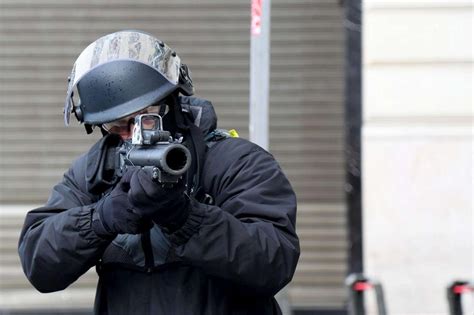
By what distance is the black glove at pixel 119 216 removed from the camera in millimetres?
2316

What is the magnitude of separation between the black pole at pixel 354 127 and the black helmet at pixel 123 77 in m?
4.62

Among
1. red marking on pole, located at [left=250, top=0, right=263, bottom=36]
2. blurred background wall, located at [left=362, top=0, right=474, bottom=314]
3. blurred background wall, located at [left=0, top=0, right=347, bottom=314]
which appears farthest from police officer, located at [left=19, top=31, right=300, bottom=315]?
blurred background wall, located at [left=0, top=0, right=347, bottom=314]

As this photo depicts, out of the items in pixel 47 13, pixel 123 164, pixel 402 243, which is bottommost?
pixel 402 243

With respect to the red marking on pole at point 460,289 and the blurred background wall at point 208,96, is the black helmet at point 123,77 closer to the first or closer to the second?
→ the red marking on pole at point 460,289

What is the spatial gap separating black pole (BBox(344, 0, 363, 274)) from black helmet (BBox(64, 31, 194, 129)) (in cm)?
462

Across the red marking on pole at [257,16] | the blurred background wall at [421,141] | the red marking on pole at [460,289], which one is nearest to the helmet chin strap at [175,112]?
the red marking on pole at [257,16]

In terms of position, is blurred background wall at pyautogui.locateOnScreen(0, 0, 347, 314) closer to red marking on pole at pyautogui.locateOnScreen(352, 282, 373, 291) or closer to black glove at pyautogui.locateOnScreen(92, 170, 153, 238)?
red marking on pole at pyautogui.locateOnScreen(352, 282, 373, 291)

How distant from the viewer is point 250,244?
2.39 metres

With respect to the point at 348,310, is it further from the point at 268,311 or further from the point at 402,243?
the point at 268,311

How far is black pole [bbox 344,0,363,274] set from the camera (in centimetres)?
711

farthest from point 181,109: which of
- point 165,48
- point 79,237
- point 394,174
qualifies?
point 394,174

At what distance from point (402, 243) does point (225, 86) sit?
1779 mm

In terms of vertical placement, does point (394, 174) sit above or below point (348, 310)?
above

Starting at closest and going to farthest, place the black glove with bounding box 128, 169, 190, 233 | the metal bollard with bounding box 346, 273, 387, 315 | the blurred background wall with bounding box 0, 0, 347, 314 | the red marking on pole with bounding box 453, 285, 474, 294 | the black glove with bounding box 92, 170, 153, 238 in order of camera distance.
Answer: the black glove with bounding box 128, 169, 190, 233 → the black glove with bounding box 92, 170, 153, 238 → the red marking on pole with bounding box 453, 285, 474, 294 → the metal bollard with bounding box 346, 273, 387, 315 → the blurred background wall with bounding box 0, 0, 347, 314
